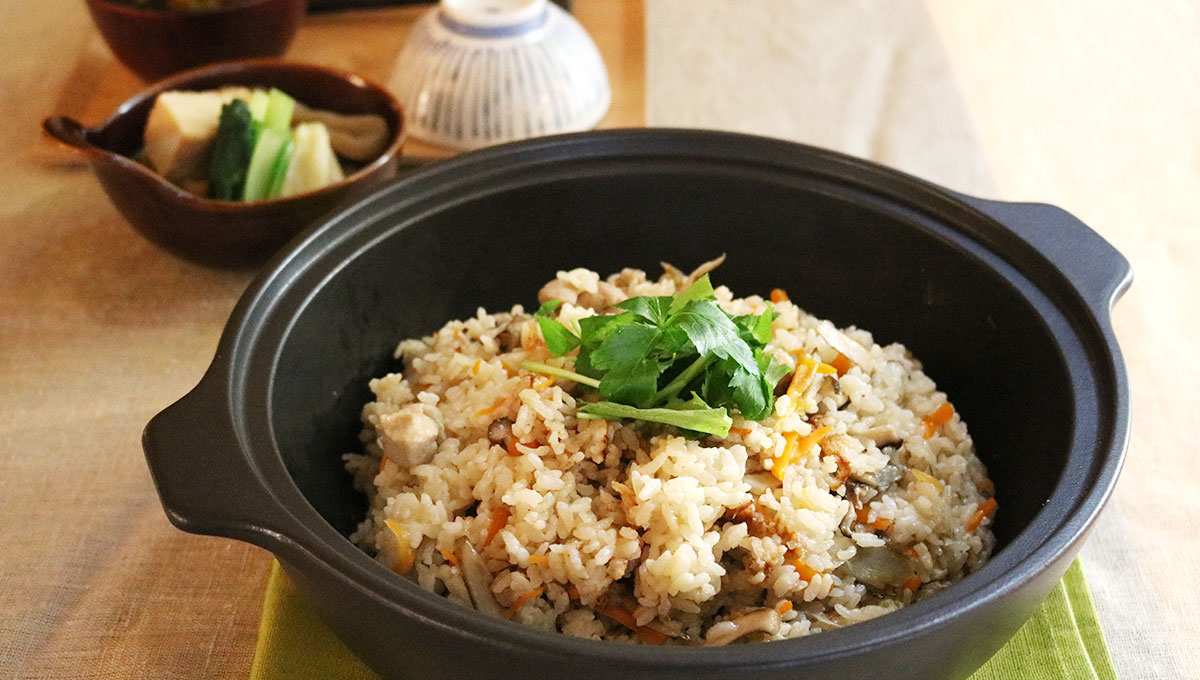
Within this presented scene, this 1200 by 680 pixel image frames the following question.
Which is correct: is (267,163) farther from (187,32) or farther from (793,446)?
(793,446)

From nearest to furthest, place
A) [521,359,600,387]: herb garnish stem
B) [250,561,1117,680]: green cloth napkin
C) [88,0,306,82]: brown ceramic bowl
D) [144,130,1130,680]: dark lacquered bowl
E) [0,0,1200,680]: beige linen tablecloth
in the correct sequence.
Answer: [144,130,1130,680]: dark lacquered bowl < [250,561,1117,680]: green cloth napkin < [521,359,600,387]: herb garnish stem < [0,0,1200,680]: beige linen tablecloth < [88,0,306,82]: brown ceramic bowl

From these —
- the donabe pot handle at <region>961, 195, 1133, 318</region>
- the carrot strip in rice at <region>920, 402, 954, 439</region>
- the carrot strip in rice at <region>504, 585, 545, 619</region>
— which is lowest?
the carrot strip in rice at <region>504, 585, 545, 619</region>

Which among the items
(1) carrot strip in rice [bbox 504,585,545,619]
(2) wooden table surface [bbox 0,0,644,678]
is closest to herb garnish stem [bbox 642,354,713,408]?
(1) carrot strip in rice [bbox 504,585,545,619]

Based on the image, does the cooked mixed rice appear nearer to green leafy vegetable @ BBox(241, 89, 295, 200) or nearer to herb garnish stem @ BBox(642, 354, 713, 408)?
herb garnish stem @ BBox(642, 354, 713, 408)

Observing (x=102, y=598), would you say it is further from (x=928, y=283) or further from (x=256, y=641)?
(x=928, y=283)

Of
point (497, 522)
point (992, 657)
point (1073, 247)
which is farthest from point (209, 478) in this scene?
point (1073, 247)

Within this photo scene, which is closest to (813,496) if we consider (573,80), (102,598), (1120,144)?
(102,598)

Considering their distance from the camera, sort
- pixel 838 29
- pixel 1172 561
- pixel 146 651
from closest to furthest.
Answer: pixel 146 651 < pixel 1172 561 < pixel 838 29
